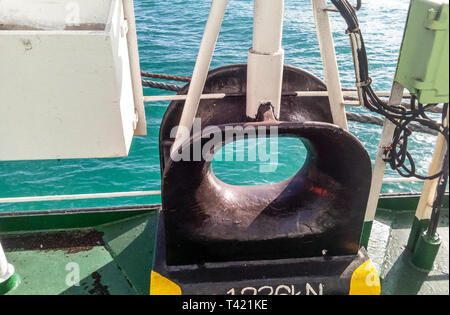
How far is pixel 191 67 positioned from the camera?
10258 mm

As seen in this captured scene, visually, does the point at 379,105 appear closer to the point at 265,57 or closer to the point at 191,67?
the point at 265,57

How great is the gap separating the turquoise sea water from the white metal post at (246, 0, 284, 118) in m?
5.58

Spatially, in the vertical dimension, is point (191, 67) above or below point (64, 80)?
below

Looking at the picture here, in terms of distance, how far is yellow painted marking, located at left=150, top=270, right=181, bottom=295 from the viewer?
2.04 meters

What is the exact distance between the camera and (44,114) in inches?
73.5

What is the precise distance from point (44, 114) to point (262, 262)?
1.34 metres

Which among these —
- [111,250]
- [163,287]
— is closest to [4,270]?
[111,250]

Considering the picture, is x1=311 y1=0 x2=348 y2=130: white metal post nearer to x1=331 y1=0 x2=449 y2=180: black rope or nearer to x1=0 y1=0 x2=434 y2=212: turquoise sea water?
x1=331 y1=0 x2=449 y2=180: black rope

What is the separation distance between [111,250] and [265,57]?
5.94 feet

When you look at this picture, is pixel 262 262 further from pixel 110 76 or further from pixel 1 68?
pixel 1 68

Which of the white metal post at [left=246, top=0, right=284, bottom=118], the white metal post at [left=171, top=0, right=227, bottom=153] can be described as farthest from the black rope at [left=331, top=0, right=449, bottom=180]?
the white metal post at [left=171, top=0, right=227, bottom=153]

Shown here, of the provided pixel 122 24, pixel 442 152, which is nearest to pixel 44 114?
pixel 122 24

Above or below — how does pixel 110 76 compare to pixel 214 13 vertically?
below

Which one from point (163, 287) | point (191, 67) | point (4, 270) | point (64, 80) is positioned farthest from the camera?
point (191, 67)
